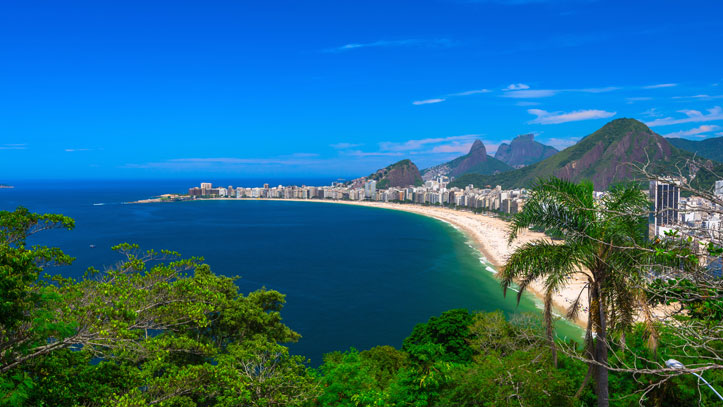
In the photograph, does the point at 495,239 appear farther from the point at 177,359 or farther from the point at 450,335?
the point at 177,359

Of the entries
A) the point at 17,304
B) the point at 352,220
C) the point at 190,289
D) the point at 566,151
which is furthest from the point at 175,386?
the point at 566,151

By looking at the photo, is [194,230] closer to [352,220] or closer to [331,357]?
[352,220]

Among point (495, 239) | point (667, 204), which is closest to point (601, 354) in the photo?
point (667, 204)

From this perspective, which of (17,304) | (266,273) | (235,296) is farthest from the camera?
(266,273)

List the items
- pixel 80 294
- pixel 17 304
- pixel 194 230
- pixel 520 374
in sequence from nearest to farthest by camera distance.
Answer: pixel 17 304, pixel 80 294, pixel 520 374, pixel 194 230

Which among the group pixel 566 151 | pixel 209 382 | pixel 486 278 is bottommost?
pixel 486 278

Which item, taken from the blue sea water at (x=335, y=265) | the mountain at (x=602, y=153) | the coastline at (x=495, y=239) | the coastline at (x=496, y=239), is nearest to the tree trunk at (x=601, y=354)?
the coastline at (x=495, y=239)
